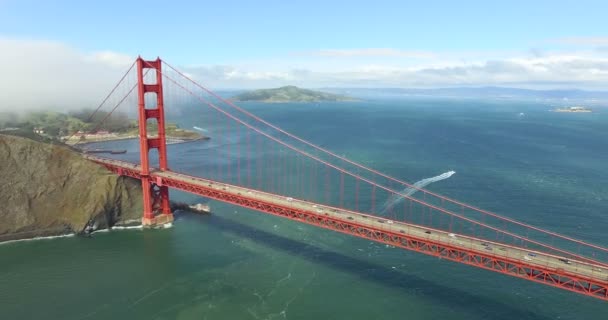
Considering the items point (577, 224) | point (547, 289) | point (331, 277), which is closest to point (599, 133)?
point (577, 224)

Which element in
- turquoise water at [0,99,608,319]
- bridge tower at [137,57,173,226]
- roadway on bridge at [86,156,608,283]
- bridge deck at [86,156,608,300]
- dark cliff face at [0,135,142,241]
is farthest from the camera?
bridge tower at [137,57,173,226]

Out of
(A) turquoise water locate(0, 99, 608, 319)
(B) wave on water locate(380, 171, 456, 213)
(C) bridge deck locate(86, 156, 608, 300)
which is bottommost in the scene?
(A) turquoise water locate(0, 99, 608, 319)

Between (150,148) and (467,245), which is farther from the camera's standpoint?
(150,148)

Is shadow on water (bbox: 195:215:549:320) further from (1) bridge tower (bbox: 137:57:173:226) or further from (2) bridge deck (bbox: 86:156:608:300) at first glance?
(1) bridge tower (bbox: 137:57:173:226)

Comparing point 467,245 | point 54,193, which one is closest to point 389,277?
point 467,245

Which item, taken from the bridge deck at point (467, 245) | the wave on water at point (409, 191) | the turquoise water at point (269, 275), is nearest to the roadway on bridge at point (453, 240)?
the bridge deck at point (467, 245)

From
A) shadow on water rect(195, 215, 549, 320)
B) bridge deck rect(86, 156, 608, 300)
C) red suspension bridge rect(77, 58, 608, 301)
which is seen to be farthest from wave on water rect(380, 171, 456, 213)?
bridge deck rect(86, 156, 608, 300)

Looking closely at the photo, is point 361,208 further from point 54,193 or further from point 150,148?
point 54,193

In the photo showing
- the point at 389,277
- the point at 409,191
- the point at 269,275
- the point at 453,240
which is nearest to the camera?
the point at 453,240

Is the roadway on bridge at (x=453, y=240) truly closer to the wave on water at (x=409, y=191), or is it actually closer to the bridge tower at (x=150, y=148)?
the bridge tower at (x=150, y=148)
